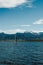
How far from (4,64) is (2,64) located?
4.99 ft

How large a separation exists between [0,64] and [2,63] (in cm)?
64

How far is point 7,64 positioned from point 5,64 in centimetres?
38

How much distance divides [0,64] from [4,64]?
1735mm

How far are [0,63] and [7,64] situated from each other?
208cm

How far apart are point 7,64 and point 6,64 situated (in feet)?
0.53

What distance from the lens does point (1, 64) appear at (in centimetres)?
3522

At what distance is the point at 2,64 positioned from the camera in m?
35.4

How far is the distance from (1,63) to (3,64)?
2.96ft

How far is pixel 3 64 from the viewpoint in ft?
112

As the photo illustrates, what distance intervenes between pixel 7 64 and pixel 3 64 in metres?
0.82

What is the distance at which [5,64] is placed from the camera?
1330 inches

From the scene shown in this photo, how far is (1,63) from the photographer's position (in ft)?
114

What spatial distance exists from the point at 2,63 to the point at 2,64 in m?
0.44

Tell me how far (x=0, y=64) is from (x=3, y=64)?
5.08 feet
